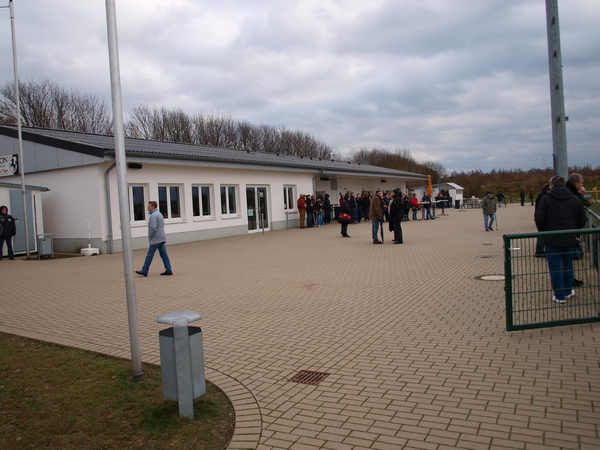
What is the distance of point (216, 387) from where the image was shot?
4.66 meters

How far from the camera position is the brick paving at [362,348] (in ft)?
12.0

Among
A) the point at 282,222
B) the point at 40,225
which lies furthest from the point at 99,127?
the point at 40,225

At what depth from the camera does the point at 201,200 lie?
70.9ft

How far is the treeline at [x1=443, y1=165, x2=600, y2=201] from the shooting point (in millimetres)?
65188

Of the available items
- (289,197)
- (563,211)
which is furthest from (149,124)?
(563,211)

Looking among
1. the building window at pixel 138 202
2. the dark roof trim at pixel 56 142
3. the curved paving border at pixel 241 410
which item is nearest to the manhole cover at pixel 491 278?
the curved paving border at pixel 241 410

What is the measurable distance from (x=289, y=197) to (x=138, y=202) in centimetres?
1093

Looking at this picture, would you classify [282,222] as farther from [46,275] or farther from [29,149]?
[46,275]

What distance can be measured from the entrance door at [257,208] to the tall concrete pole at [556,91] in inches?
642

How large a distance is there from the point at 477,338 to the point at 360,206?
2479cm

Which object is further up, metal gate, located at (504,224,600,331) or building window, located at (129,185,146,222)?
building window, located at (129,185,146,222)

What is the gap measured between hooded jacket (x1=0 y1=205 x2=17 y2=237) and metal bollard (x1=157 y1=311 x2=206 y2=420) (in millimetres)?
15209

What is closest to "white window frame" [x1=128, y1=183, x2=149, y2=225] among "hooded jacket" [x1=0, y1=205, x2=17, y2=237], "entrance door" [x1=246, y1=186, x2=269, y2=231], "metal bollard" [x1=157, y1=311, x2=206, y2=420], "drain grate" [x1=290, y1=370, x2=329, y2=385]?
"hooded jacket" [x1=0, y1=205, x2=17, y2=237]

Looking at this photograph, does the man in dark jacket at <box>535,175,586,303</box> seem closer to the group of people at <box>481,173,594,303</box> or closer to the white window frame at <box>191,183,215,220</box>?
the group of people at <box>481,173,594,303</box>
